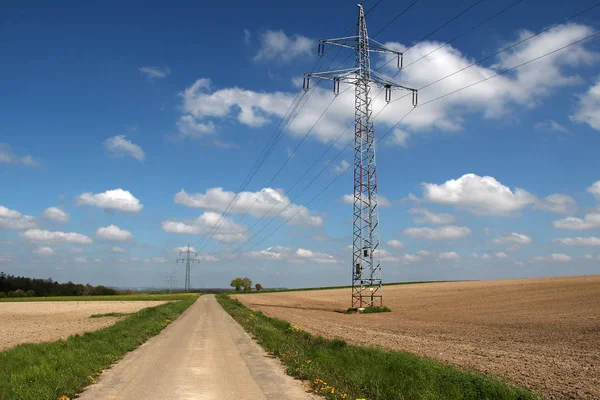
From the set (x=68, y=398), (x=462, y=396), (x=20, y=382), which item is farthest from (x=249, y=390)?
(x=20, y=382)

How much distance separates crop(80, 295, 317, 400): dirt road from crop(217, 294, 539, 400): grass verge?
77 centimetres

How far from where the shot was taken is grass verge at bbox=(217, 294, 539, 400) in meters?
11.5

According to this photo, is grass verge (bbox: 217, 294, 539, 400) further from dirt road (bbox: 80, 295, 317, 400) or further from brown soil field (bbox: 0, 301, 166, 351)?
brown soil field (bbox: 0, 301, 166, 351)

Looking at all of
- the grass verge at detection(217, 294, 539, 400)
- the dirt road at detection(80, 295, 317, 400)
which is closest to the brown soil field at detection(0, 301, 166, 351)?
the dirt road at detection(80, 295, 317, 400)

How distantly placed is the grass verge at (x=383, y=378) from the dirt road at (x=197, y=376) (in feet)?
2.52

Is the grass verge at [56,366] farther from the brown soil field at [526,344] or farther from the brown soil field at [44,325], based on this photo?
the brown soil field at [526,344]

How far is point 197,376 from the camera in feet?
45.4

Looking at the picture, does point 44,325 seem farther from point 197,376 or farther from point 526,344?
point 526,344

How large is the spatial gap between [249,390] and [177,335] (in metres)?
16.9

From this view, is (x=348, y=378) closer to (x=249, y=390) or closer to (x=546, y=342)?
(x=249, y=390)

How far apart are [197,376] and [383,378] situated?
5343mm

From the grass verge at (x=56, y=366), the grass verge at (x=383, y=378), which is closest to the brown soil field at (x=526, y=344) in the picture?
the grass verge at (x=383, y=378)

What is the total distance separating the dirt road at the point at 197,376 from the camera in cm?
1150

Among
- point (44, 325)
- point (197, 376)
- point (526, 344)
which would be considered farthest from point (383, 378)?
point (44, 325)
